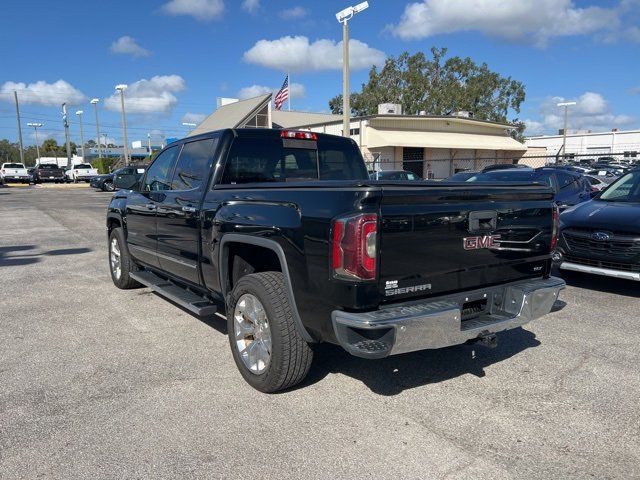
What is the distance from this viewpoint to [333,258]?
3033 millimetres

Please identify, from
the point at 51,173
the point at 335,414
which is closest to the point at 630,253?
the point at 335,414

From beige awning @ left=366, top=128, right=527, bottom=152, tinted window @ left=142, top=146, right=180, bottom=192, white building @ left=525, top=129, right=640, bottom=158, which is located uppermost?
white building @ left=525, top=129, right=640, bottom=158

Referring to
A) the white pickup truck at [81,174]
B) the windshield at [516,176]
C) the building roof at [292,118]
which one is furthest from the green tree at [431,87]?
the windshield at [516,176]

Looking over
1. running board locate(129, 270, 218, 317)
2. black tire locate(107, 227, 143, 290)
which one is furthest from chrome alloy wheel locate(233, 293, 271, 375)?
black tire locate(107, 227, 143, 290)

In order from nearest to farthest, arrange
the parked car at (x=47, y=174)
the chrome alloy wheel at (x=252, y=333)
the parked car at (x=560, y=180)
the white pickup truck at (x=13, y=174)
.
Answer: the chrome alloy wheel at (x=252, y=333), the parked car at (x=560, y=180), the white pickup truck at (x=13, y=174), the parked car at (x=47, y=174)

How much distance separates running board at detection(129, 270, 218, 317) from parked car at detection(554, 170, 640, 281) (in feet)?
15.4

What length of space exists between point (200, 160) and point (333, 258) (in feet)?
7.69

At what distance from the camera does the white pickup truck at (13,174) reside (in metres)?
40.9

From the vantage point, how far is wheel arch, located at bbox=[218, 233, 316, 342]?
3381 millimetres

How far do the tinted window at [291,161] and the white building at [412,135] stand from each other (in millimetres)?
25281

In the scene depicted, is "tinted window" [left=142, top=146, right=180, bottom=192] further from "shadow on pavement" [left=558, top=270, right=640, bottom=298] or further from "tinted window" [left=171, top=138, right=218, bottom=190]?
"shadow on pavement" [left=558, top=270, right=640, bottom=298]

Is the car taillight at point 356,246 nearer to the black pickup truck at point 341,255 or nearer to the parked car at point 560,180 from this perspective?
the black pickup truck at point 341,255

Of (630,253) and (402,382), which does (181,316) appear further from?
(630,253)

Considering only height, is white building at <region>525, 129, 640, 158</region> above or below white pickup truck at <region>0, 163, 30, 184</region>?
above
